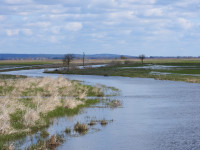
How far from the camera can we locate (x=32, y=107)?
30.5 m

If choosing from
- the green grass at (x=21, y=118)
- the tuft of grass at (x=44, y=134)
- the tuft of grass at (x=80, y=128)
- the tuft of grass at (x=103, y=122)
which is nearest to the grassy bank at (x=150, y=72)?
the green grass at (x=21, y=118)

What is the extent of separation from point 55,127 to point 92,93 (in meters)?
21.8

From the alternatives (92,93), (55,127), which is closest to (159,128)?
(55,127)

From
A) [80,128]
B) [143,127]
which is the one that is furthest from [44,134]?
[143,127]

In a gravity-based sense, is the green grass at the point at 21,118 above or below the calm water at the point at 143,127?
above

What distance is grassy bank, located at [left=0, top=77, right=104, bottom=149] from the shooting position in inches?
904

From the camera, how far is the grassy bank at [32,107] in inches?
904

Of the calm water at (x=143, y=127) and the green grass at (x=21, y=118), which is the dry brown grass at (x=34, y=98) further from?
the calm water at (x=143, y=127)

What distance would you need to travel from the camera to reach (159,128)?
2559cm

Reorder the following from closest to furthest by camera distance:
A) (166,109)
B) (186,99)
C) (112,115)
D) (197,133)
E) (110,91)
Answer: (197,133) < (112,115) < (166,109) < (186,99) < (110,91)

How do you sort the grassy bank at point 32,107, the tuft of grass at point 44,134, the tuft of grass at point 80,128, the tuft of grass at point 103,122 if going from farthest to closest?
1. the tuft of grass at point 103,122
2. the tuft of grass at point 80,128
3. the grassy bank at point 32,107
4. the tuft of grass at point 44,134

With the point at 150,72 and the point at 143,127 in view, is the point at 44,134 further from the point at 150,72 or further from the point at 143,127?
the point at 150,72

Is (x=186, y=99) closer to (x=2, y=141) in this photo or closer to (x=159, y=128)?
(x=159, y=128)

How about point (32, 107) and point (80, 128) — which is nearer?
point (80, 128)
